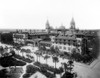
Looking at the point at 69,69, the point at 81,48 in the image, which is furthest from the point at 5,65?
the point at 81,48

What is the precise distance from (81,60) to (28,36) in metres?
17.9

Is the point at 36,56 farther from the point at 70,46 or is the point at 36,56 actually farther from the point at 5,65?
the point at 70,46

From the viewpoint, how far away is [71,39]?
75.8 feet

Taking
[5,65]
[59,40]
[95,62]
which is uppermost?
[59,40]

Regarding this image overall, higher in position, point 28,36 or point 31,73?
point 28,36

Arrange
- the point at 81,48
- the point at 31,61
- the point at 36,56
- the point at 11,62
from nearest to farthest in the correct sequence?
the point at 11,62, the point at 31,61, the point at 36,56, the point at 81,48

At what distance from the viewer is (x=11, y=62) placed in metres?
15.3

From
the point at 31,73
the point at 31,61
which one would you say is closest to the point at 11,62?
the point at 31,61

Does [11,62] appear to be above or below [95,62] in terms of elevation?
above

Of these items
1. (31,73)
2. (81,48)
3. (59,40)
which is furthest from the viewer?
(59,40)

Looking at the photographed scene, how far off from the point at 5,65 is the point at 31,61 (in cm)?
412

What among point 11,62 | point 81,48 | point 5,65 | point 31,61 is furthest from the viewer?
point 81,48

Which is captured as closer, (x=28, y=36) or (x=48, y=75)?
(x=48, y=75)

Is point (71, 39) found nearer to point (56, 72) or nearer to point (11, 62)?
point (56, 72)
